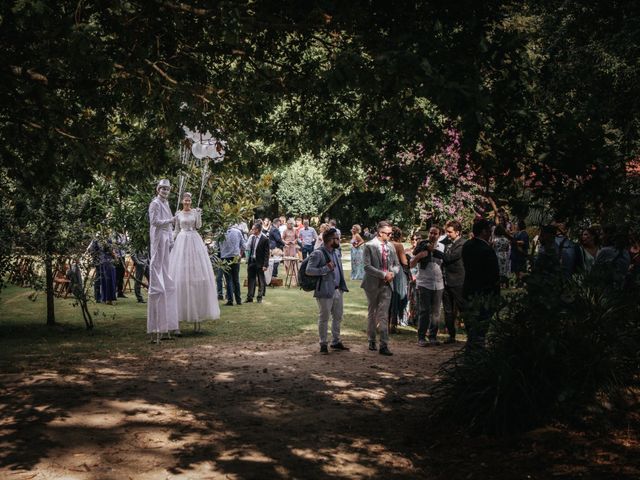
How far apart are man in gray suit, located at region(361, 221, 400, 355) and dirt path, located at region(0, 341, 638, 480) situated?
1309 millimetres

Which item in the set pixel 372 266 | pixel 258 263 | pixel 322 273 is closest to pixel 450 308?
pixel 372 266

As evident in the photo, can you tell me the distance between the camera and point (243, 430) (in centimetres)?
711

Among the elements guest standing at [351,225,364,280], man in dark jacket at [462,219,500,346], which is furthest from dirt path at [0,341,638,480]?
guest standing at [351,225,364,280]

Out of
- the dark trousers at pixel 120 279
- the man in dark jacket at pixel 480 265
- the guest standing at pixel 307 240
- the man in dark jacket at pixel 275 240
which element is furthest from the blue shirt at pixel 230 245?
the man in dark jacket at pixel 480 265

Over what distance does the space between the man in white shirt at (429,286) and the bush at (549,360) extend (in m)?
5.77

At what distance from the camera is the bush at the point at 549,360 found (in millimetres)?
6516

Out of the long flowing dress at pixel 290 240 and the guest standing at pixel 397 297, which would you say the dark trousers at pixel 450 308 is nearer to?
the guest standing at pixel 397 297

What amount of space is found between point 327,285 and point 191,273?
10.6 feet

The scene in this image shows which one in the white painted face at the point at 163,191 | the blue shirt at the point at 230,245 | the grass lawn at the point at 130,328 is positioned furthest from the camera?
the blue shirt at the point at 230,245

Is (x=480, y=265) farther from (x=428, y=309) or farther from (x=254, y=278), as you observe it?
(x=254, y=278)

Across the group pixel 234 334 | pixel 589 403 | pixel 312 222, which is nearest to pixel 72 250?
pixel 234 334

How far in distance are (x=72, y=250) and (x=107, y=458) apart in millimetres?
8837

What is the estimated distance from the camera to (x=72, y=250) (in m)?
14.2

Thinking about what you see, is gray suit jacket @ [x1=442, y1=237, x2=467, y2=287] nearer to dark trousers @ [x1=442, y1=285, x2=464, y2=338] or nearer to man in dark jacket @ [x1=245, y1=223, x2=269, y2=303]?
dark trousers @ [x1=442, y1=285, x2=464, y2=338]
